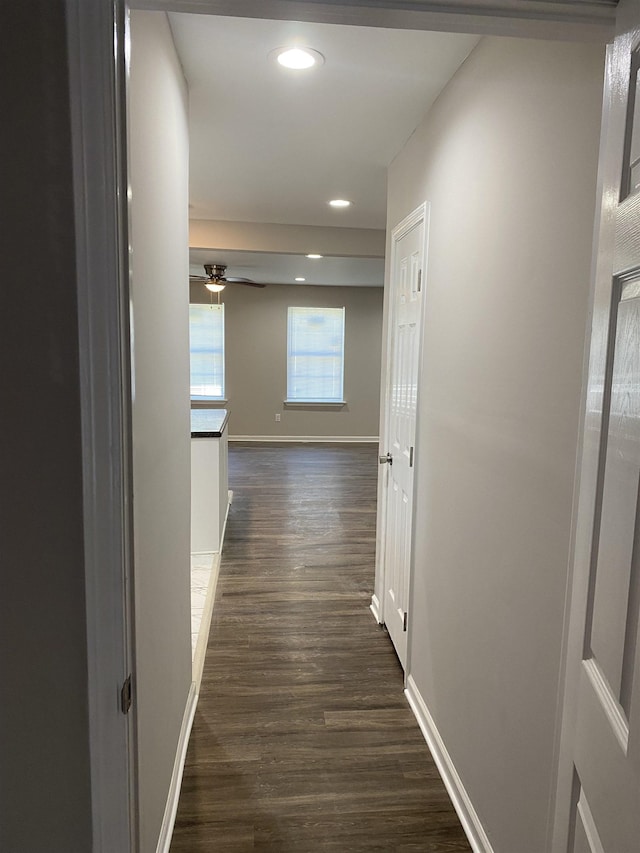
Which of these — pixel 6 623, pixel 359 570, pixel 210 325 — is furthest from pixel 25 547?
pixel 210 325

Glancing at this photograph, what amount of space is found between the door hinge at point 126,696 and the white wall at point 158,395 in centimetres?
20

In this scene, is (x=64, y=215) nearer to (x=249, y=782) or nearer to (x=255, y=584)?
(x=249, y=782)

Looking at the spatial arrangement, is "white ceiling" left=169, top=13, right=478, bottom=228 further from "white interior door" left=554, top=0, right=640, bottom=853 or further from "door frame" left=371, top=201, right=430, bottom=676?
"white interior door" left=554, top=0, right=640, bottom=853

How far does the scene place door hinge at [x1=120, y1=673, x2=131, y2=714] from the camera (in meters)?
0.90

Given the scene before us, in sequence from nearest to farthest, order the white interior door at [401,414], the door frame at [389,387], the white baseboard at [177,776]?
the white baseboard at [177,776], the door frame at [389,387], the white interior door at [401,414]

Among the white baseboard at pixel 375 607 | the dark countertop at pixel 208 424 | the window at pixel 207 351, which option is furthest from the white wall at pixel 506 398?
the window at pixel 207 351

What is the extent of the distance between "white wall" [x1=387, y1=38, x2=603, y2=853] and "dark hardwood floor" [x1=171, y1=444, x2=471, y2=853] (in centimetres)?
23

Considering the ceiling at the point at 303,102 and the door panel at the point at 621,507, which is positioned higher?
the ceiling at the point at 303,102

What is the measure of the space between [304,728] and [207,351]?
7106 millimetres

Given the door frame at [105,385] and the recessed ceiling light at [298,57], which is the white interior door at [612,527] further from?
the recessed ceiling light at [298,57]

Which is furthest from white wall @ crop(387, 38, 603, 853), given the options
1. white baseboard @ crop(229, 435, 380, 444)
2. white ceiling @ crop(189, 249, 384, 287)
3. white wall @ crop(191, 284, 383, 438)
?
white baseboard @ crop(229, 435, 380, 444)

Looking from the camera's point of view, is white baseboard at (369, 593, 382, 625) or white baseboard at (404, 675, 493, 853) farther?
white baseboard at (369, 593, 382, 625)

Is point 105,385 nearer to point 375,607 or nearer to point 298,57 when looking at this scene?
point 298,57

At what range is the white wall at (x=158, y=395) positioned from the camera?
1.24 meters
